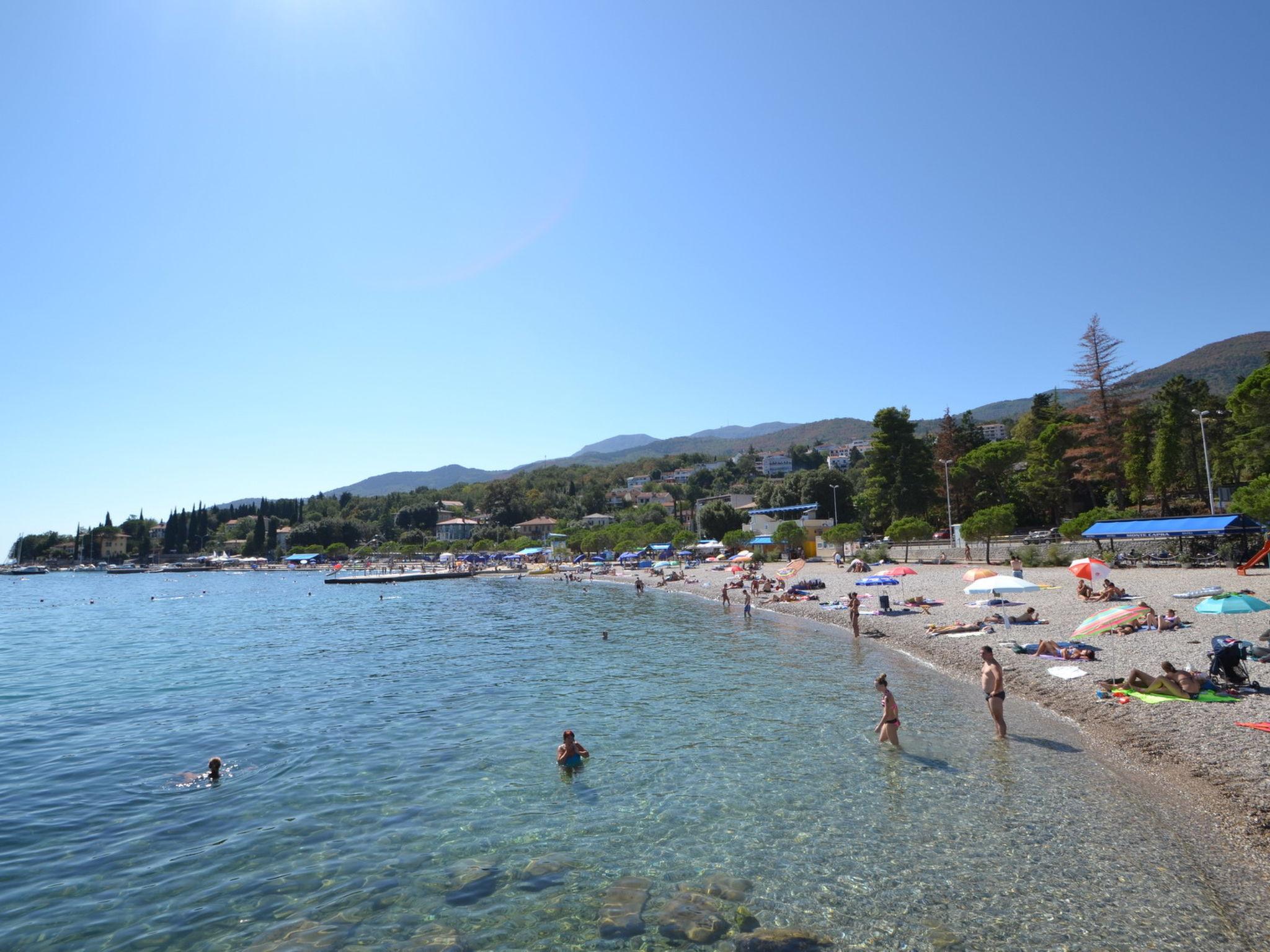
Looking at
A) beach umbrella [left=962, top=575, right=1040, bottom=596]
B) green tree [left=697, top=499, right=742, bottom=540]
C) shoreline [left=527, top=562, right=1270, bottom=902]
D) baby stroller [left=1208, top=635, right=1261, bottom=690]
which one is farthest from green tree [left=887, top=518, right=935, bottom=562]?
green tree [left=697, top=499, right=742, bottom=540]

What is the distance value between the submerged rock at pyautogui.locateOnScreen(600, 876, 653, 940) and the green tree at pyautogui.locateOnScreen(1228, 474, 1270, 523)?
98.2 ft

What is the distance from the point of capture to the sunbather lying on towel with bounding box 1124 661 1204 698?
1205 cm

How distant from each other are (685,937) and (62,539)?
208653 mm

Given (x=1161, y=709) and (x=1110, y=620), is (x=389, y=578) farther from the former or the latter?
(x=1161, y=709)

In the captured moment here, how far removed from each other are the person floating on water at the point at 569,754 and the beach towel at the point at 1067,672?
34.1ft

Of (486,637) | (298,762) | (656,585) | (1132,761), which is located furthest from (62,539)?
(1132,761)

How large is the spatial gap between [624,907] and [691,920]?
75 centimetres

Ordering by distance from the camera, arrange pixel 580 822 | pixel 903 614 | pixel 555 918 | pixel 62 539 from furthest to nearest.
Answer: pixel 62 539 < pixel 903 614 < pixel 580 822 < pixel 555 918

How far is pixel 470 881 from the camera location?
7.88 m

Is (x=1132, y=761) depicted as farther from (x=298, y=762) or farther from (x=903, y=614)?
(x=903, y=614)

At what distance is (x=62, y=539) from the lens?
536 ft

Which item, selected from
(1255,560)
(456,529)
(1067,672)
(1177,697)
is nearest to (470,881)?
(1177,697)

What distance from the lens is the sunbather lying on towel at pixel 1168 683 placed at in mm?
12055

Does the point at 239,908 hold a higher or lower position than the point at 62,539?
lower
